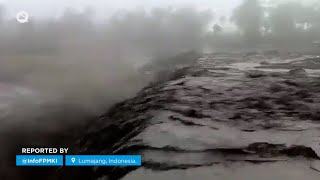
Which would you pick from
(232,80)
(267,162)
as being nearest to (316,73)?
(232,80)

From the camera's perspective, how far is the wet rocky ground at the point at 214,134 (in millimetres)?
4992

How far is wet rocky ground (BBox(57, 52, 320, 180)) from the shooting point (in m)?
4.99

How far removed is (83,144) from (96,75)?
8086mm

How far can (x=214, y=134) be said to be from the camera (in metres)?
6.30

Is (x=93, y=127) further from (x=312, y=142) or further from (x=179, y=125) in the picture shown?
(x=312, y=142)

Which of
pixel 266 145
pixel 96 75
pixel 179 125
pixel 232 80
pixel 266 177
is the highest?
pixel 96 75

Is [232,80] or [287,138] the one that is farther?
[232,80]

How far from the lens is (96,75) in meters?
15.6

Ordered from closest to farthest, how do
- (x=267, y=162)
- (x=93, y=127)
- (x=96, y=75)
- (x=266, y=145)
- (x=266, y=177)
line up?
(x=266, y=177)
(x=267, y=162)
(x=266, y=145)
(x=93, y=127)
(x=96, y=75)

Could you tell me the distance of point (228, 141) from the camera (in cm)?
591

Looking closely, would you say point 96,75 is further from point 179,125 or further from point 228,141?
point 228,141

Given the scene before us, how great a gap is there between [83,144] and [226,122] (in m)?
Answer: 2.50

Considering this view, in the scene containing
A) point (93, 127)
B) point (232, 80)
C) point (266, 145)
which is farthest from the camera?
point (232, 80)

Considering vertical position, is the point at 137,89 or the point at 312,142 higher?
the point at 137,89
